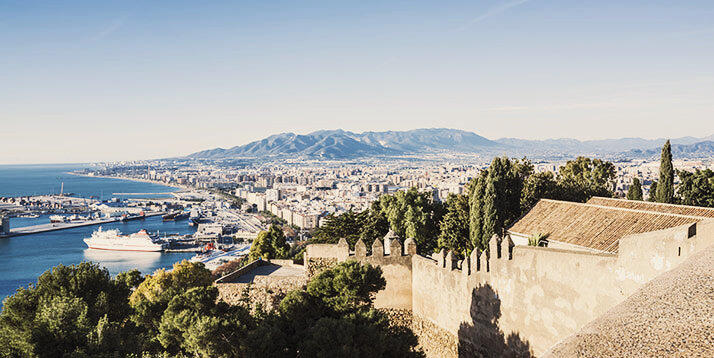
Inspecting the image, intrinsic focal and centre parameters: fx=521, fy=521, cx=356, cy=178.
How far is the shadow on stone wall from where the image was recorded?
433 inches

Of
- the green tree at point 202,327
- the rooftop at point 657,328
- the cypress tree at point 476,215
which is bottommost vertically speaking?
the green tree at point 202,327

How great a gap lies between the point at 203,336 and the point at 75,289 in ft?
19.2

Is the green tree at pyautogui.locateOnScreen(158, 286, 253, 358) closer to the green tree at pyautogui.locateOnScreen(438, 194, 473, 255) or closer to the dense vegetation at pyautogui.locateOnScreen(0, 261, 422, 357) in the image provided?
the dense vegetation at pyautogui.locateOnScreen(0, 261, 422, 357)

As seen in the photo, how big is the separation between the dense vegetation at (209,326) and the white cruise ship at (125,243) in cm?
6289

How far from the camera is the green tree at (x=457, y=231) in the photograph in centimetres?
2058

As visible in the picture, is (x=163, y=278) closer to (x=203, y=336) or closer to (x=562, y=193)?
(x=203, y=336)

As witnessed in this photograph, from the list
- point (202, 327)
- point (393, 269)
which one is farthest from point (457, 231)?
point (202, 327)

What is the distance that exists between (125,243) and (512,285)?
72044mm

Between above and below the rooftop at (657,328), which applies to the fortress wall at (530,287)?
below

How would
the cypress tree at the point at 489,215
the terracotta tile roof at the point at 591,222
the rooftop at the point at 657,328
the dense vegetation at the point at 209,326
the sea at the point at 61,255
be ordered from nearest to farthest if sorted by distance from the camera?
the rooftop at the point at 657,328 → the dense vegetation at the point at 209,326 → the terracotta tile roof at the point at 591,222 → the cypress tree at the point at 489,215 → the sea at the point at 61,255

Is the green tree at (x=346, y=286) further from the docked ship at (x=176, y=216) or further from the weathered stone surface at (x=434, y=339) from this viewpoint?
the docked ship at (x=176, y=216)

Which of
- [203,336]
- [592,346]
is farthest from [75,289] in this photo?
[592,346]

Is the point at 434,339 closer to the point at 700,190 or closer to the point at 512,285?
the point at 512,285

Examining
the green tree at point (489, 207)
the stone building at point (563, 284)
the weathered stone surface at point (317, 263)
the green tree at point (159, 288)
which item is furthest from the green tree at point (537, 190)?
the green tree at point (159, 288)
